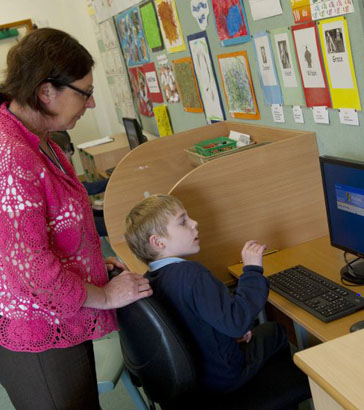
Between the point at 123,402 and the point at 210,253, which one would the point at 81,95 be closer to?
the point at 210,253

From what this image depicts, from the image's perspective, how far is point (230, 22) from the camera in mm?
2594

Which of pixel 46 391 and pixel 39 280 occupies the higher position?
pixel 39 280

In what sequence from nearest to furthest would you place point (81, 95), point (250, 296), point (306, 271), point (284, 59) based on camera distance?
point (81, 95) → point (250, 296) → point (306, 271) → point (284, 59)

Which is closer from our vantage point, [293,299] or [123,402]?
[293,299]

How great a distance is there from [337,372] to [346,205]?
3.02 ft

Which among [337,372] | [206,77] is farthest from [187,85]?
[337,372]

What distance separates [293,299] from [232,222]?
0.47 m

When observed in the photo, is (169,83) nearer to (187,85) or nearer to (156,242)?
(187,85)

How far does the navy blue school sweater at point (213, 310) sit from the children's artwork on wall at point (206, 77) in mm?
1496

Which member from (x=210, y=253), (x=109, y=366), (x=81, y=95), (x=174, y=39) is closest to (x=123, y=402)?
(x=109, y=366)

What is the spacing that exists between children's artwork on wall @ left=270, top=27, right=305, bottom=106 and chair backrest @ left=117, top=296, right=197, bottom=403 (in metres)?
1.05

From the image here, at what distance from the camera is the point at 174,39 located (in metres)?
3.44

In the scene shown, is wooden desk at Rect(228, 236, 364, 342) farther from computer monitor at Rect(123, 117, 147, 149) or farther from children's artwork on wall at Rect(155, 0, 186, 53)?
computer monitor at Rect(123, 117, 147, 149)

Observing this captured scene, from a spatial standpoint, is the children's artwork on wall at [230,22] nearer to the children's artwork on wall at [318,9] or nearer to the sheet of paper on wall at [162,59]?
the children's artwork on wall at [318,9]
